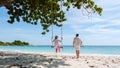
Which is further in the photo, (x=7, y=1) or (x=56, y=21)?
(x=56, y=21)

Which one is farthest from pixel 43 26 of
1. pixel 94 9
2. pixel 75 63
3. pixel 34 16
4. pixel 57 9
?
pixel 75 63

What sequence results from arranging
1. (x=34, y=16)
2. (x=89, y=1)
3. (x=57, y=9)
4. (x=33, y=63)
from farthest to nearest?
(x=34, y=16) < (x=57, y=9) < (x=89, y=1) < (x=33, y=63)

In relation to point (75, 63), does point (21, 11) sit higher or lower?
higher

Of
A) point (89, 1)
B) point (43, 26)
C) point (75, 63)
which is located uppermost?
point (89, 1)

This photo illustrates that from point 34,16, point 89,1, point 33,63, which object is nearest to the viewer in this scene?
point 33,63

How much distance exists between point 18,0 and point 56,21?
3.13 metres

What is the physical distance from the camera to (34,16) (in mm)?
23844

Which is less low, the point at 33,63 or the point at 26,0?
the point at 26,0

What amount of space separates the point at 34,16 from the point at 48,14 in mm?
1178

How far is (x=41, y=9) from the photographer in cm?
2252

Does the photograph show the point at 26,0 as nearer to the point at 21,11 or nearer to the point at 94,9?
the point at 21,11

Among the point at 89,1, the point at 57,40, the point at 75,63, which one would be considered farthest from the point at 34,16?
the point at 75,63

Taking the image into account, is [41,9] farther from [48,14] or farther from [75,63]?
[75,63]

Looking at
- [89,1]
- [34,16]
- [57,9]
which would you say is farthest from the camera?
[34,16]
